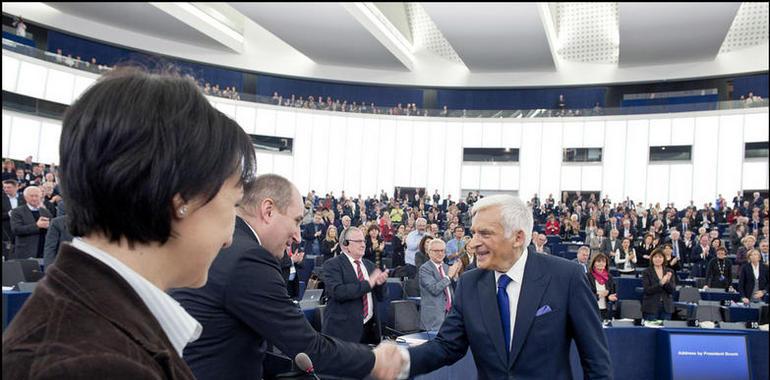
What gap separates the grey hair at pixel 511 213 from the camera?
9.92 ft

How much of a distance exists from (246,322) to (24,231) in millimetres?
6772

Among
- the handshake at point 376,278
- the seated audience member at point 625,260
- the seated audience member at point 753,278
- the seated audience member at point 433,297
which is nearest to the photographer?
the handshake at point 376,278

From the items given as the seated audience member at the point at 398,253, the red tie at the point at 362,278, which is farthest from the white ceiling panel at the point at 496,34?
the red tie at the point at 362,278

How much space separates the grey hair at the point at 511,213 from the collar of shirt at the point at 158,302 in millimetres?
2247

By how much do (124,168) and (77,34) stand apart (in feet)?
92.3

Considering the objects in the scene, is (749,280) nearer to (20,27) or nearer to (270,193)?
(270,193)

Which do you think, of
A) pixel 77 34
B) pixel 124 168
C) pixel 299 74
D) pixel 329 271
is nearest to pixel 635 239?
pixel 329 271

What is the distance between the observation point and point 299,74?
101 ft

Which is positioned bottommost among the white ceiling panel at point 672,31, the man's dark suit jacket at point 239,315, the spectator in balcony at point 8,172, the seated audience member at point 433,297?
the seated audience member at point 433,297

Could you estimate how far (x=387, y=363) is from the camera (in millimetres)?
2309

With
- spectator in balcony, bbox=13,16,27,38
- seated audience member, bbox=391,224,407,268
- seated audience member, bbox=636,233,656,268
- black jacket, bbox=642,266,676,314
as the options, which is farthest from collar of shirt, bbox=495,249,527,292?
spectator in balcony, bbox=13,16,27,38

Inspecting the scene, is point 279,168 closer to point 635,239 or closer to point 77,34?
point 77,34

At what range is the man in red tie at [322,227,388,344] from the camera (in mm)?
5473

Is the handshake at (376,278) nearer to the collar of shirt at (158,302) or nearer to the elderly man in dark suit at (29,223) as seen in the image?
the collar of shirt at (158,302)
